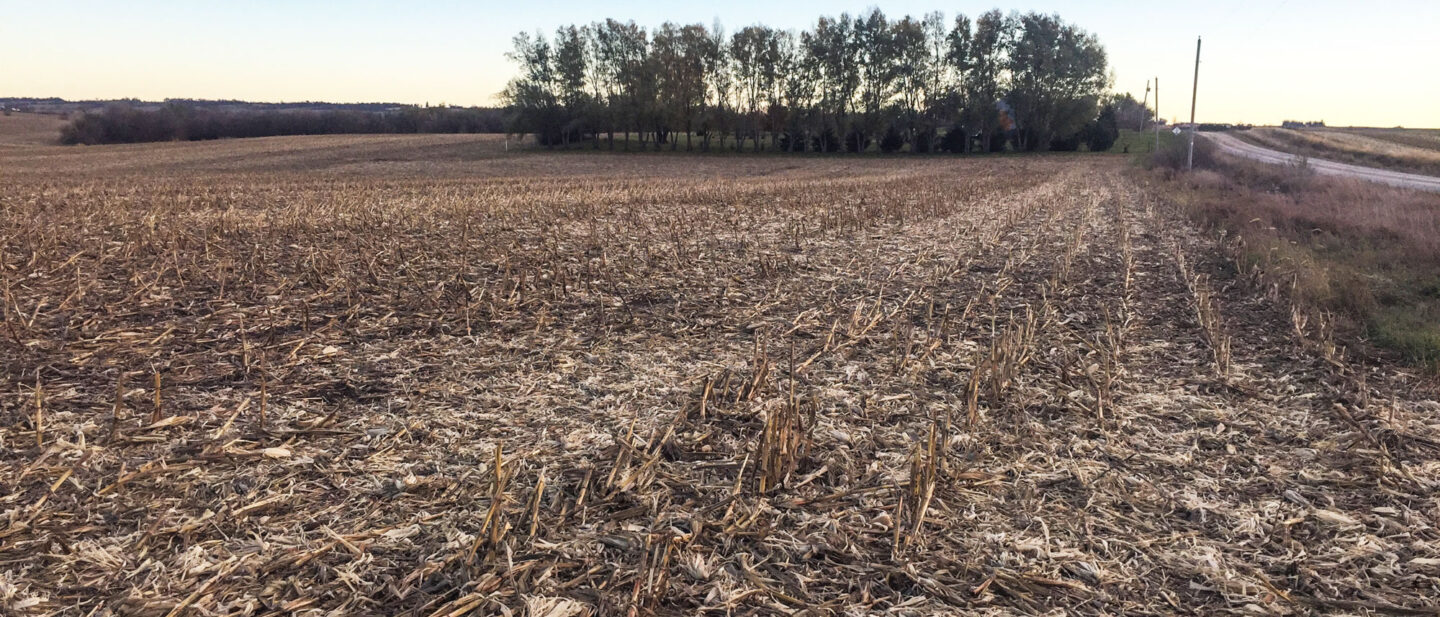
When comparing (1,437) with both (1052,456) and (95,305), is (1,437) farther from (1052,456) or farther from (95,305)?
(1052,456)

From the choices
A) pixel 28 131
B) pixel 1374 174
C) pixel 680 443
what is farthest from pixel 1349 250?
pixel 28 131

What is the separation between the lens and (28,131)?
86.4 meters

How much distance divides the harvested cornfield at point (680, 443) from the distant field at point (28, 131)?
87.5 meters

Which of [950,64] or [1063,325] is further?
[950,64]

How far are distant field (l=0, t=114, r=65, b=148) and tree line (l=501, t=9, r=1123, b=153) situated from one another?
1888 inches

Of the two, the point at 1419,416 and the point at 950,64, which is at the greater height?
the point at 950,64

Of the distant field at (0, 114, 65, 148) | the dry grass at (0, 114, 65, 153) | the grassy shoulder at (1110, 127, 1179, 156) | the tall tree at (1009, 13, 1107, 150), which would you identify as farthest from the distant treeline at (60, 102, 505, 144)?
the grassy shoulder at (1110, 127, 1179, 156)

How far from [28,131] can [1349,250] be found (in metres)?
114

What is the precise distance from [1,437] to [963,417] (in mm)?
6161

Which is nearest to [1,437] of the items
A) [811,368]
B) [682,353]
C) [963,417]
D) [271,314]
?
[271,314]

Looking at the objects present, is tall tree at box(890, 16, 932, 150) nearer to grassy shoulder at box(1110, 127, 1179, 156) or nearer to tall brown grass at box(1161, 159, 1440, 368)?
grassy shoulder at box(1110, 127, 1179, 156)

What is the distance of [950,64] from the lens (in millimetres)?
74812

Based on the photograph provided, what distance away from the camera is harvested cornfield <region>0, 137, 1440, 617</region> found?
3625mm

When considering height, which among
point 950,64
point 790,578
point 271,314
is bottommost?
point 790,578
